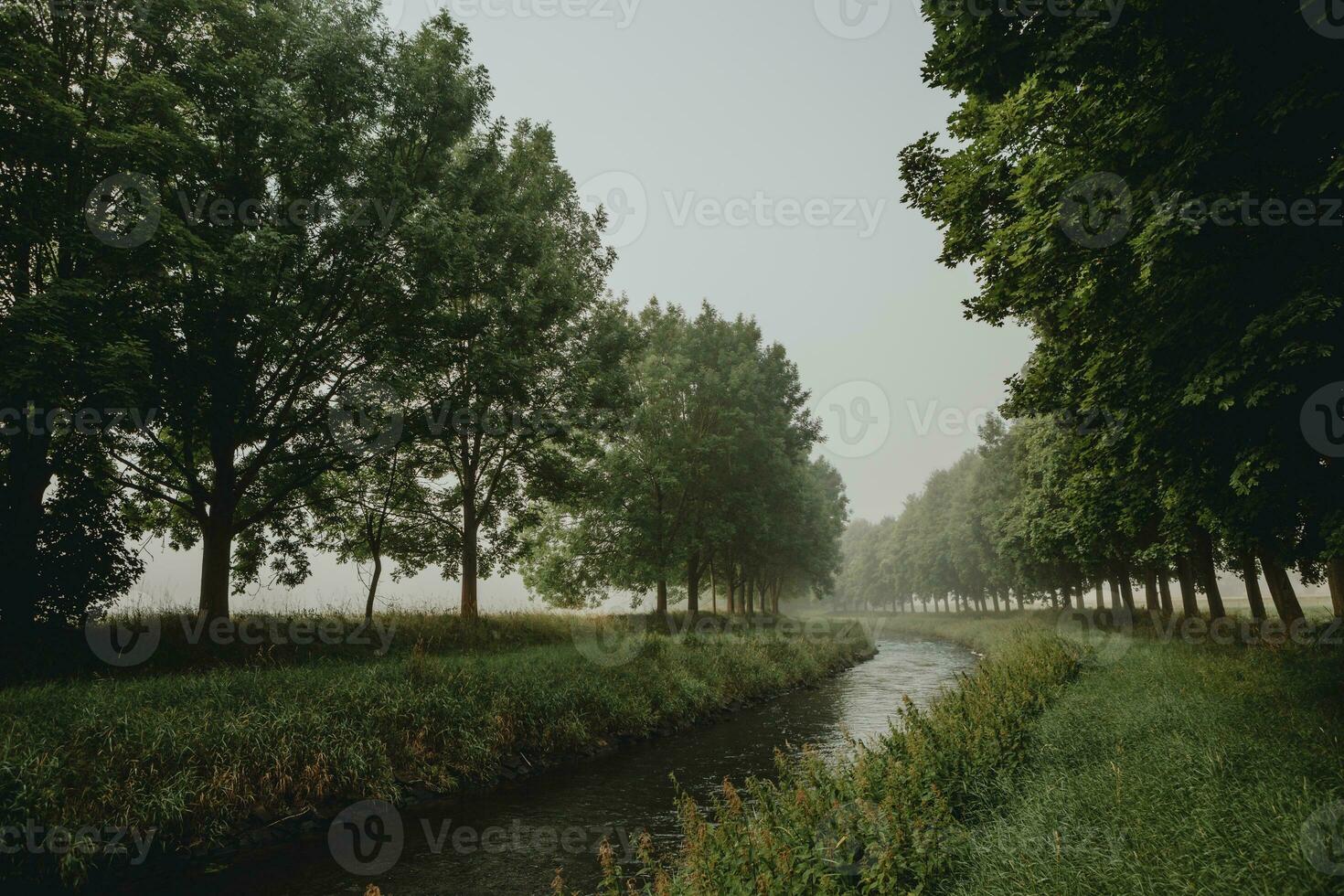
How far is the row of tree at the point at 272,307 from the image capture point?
495 inches

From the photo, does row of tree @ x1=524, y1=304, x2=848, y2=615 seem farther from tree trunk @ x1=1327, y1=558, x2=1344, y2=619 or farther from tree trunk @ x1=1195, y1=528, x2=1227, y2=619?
tree trunk @ x1=1327, y1=558, x2=1344, y2=619

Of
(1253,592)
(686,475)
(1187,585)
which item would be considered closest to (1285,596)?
(1253,592)

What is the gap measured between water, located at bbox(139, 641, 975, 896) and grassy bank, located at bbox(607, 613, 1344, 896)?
4.00 feet

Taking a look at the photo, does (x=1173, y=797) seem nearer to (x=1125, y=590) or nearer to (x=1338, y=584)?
(x=1338, y=584)

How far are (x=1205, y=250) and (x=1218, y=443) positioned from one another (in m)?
2.72

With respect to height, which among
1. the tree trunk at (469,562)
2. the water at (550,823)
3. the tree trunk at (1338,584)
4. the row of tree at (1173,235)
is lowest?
the water at (550,823)

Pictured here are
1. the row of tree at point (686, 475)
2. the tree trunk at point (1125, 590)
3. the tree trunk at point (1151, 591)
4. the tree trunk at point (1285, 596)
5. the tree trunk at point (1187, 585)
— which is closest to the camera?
the tree trunk at point (1285, 596)

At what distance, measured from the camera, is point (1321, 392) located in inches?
306

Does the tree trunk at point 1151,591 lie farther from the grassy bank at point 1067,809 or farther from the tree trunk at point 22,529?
the tree trunk at point 22,529

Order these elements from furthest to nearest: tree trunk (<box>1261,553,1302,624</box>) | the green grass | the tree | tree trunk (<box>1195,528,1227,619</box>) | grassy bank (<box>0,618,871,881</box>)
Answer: tree trunk (<box>1195,528,1227,619</box>) < tree trunk (<box>1261,553,1302,624</box>) < the tree < grassy bank (<box>0,618,871,881</box>) < the green grass

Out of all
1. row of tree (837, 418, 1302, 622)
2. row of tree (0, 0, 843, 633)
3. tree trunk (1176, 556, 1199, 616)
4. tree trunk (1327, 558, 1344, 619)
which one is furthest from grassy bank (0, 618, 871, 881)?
tree trunk (1176, 556, 1199, 616)

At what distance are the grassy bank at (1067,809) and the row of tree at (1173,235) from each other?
2.76 metres

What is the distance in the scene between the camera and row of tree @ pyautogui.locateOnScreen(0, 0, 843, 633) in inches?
495

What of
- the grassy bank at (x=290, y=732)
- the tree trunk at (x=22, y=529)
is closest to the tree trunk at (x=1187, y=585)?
the grassy bank at (x=290, y=732)
